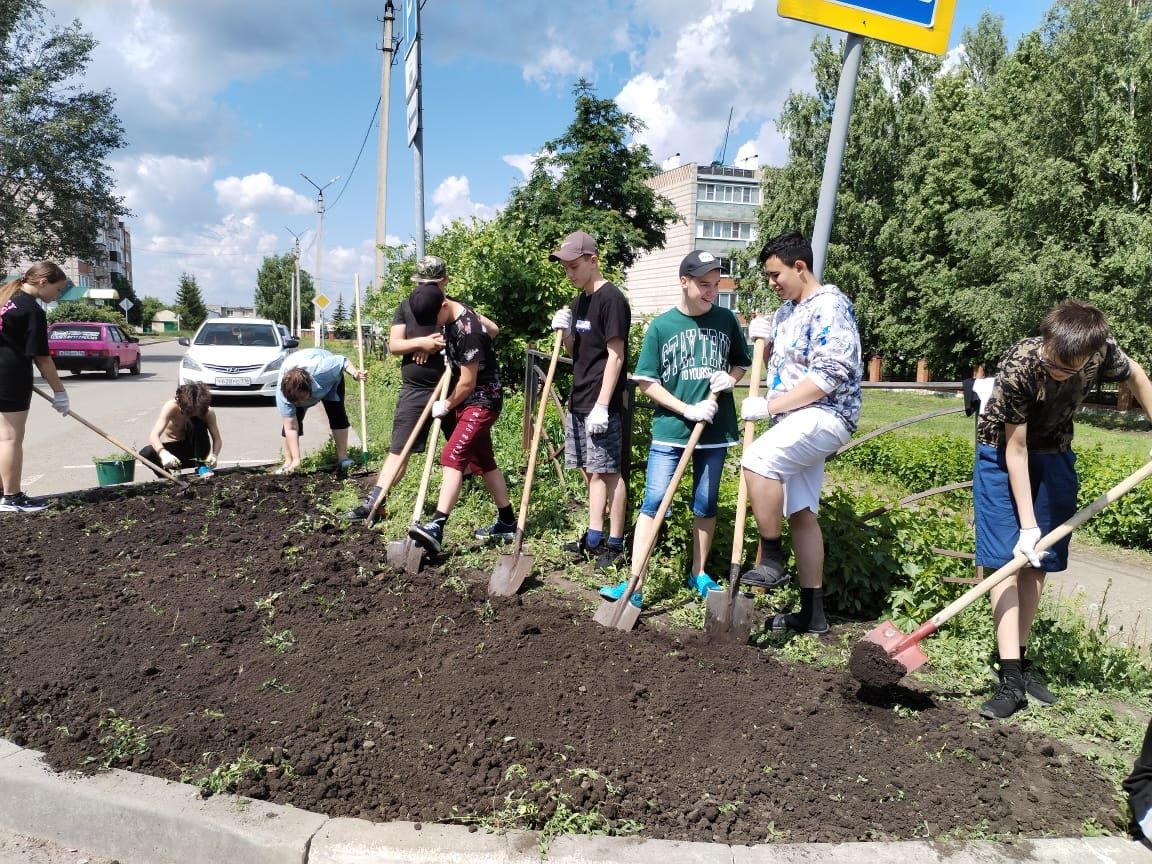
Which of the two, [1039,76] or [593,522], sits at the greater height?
[1039,76]

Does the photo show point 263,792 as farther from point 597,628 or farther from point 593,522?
point 593,522

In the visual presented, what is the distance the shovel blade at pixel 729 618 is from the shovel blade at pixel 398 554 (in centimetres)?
175

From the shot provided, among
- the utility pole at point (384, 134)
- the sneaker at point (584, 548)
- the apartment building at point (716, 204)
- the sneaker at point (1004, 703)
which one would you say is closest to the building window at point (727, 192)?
the apartment building at point (716, 204)

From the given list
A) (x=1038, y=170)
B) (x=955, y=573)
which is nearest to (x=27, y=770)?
(x=955, y=573)

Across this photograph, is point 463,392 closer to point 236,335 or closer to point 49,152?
point 236,335

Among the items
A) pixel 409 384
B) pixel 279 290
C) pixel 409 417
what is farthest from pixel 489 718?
pixel 279 290

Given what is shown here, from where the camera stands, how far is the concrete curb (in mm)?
2197

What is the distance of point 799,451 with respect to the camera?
3.38 meters

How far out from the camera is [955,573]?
13.1 feet

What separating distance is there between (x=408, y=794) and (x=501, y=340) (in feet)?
22.3

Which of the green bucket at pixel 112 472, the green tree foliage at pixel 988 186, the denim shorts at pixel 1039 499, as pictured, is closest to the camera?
the denim shorts at pixel 1039 499

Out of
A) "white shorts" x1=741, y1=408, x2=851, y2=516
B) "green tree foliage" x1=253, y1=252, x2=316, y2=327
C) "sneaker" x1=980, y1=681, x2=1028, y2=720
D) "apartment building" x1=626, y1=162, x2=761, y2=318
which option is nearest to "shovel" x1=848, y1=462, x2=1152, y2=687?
"sneaker" x1=980, y1=681, x2=1028, y2=720

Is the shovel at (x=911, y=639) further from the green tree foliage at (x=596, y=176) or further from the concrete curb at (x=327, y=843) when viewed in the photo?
the green tree foliage at (x=596, y=176)

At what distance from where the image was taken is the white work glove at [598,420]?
4.25 metres
